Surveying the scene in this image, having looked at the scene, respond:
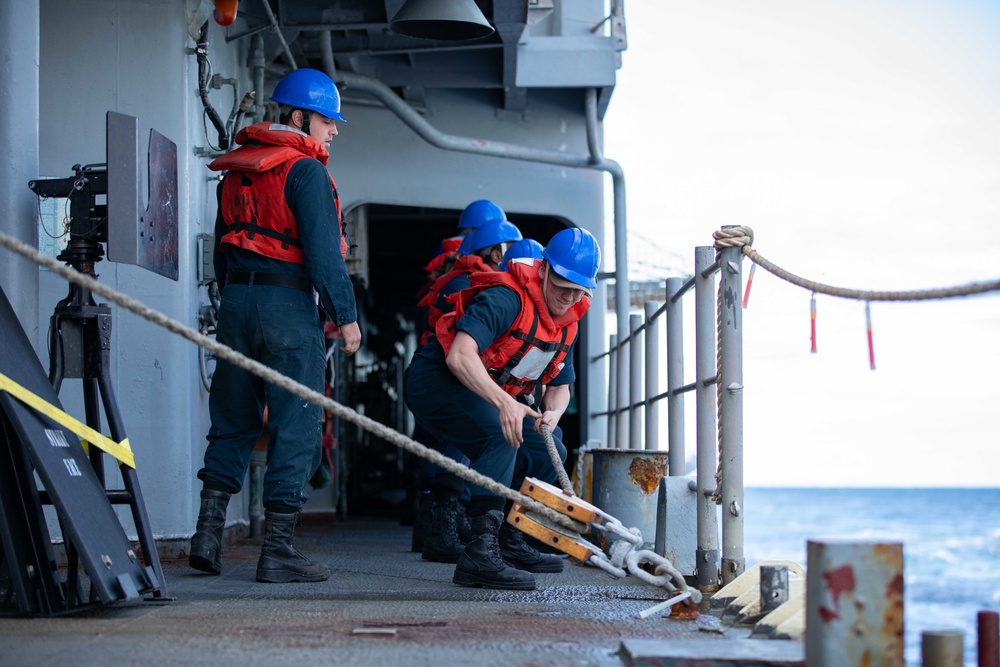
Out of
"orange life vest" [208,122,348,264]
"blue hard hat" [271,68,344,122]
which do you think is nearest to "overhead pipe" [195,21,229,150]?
"blue hard hat" [271,68,344,122]

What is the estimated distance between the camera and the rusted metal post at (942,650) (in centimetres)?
219

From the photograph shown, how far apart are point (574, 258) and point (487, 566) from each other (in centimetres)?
120

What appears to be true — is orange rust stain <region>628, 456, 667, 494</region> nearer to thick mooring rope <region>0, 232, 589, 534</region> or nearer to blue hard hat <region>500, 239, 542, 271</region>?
blue hard hat <region>500, 239, 542, 271</region>

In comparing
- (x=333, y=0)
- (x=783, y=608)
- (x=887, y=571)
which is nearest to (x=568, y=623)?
(x=783, y=608)

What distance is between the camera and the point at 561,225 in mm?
9445

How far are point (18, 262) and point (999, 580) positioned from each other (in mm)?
67353

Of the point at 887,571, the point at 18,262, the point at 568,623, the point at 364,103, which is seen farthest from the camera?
the point at 364,103

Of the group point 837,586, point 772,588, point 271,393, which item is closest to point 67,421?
point 271,393

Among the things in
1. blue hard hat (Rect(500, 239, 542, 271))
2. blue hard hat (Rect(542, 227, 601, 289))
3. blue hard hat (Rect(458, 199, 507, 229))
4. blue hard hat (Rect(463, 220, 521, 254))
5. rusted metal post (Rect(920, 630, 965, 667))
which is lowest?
rusted metal post (Rect(920, 630, 965, 667))

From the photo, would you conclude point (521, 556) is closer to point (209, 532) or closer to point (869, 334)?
point (209, 532)

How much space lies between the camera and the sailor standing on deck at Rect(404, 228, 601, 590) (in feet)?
12.7

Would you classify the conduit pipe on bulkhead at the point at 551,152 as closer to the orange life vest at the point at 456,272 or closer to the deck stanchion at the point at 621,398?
the deck stanchion at the point at 621,398

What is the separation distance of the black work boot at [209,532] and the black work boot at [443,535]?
4.44 ft

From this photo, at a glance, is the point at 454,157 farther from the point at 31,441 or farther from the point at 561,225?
the point at 31,441
